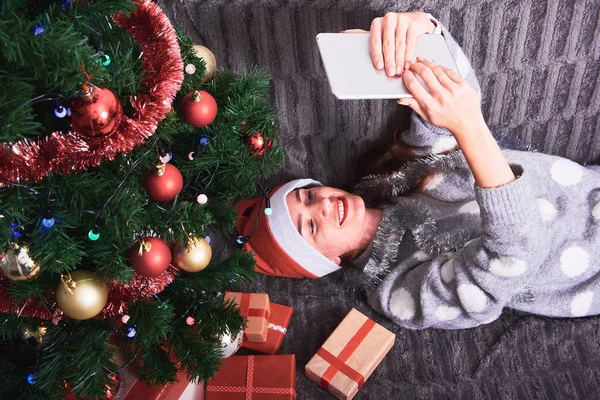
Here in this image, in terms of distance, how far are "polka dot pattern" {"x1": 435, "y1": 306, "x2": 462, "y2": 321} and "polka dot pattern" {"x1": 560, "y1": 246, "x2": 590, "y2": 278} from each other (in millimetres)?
267

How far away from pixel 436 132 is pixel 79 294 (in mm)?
935

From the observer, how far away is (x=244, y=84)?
2.89 ft

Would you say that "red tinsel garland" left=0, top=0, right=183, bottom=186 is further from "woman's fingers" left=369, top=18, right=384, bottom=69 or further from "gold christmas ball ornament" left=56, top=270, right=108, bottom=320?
"woman's fingers" left=369, top=18, right=384, bottom=69

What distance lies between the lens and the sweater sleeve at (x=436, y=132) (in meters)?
1.19

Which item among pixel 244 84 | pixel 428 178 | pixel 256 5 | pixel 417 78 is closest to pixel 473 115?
pixel 417 78

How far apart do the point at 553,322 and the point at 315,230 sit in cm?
64

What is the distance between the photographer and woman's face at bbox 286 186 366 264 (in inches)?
51.9

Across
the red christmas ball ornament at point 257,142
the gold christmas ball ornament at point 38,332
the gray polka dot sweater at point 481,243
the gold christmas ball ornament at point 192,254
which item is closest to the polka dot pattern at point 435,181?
the gray polka dot sweater at point 481,243

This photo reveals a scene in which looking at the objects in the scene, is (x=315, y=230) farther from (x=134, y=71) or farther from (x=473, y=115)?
(x=134, y=71)

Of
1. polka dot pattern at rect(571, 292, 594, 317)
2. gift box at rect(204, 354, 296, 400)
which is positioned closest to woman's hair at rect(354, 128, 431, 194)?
polka dot pattern at rect(571, 292, 594, 317)

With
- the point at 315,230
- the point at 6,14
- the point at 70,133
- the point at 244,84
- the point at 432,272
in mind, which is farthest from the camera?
the point at 315,230

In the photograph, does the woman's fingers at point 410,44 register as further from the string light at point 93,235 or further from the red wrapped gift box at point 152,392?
the red wrapped gift box at point 152,392

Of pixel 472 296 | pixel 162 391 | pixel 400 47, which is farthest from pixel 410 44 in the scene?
pixel 162 391

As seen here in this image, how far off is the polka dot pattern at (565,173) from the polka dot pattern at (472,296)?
39 cm
